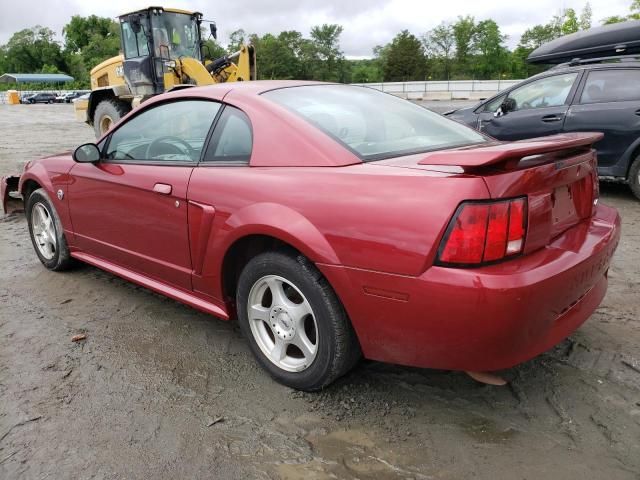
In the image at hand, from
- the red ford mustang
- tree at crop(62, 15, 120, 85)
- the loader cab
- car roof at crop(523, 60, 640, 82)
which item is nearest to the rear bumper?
the red ford mustang

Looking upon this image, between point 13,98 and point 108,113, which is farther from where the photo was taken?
point 13,98

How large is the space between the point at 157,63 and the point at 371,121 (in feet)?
32.2

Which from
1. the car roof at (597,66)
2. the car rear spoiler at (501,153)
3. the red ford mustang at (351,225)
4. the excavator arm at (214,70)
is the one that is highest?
the excavator arm at (214,70)

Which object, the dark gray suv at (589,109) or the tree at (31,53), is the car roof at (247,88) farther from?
the tree at (31,53)

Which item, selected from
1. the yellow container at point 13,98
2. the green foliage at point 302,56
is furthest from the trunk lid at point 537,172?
the green foliage at point 302,56

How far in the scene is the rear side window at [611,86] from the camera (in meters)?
6.12

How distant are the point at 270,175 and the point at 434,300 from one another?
38.6 inches

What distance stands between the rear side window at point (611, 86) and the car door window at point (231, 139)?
16.4 feet

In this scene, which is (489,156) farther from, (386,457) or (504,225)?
(386,457)

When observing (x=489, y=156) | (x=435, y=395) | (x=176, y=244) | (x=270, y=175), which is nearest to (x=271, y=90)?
(x=270, y=175)

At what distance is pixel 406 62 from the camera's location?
82688 mm

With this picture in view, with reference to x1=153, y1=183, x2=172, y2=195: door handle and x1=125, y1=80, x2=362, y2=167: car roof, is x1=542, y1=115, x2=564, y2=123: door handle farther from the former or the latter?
x1=153, y1=183, x2=172, y2=195: door handle

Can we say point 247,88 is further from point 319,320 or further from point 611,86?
point 611,86

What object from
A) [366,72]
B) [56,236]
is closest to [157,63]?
[56,236]
